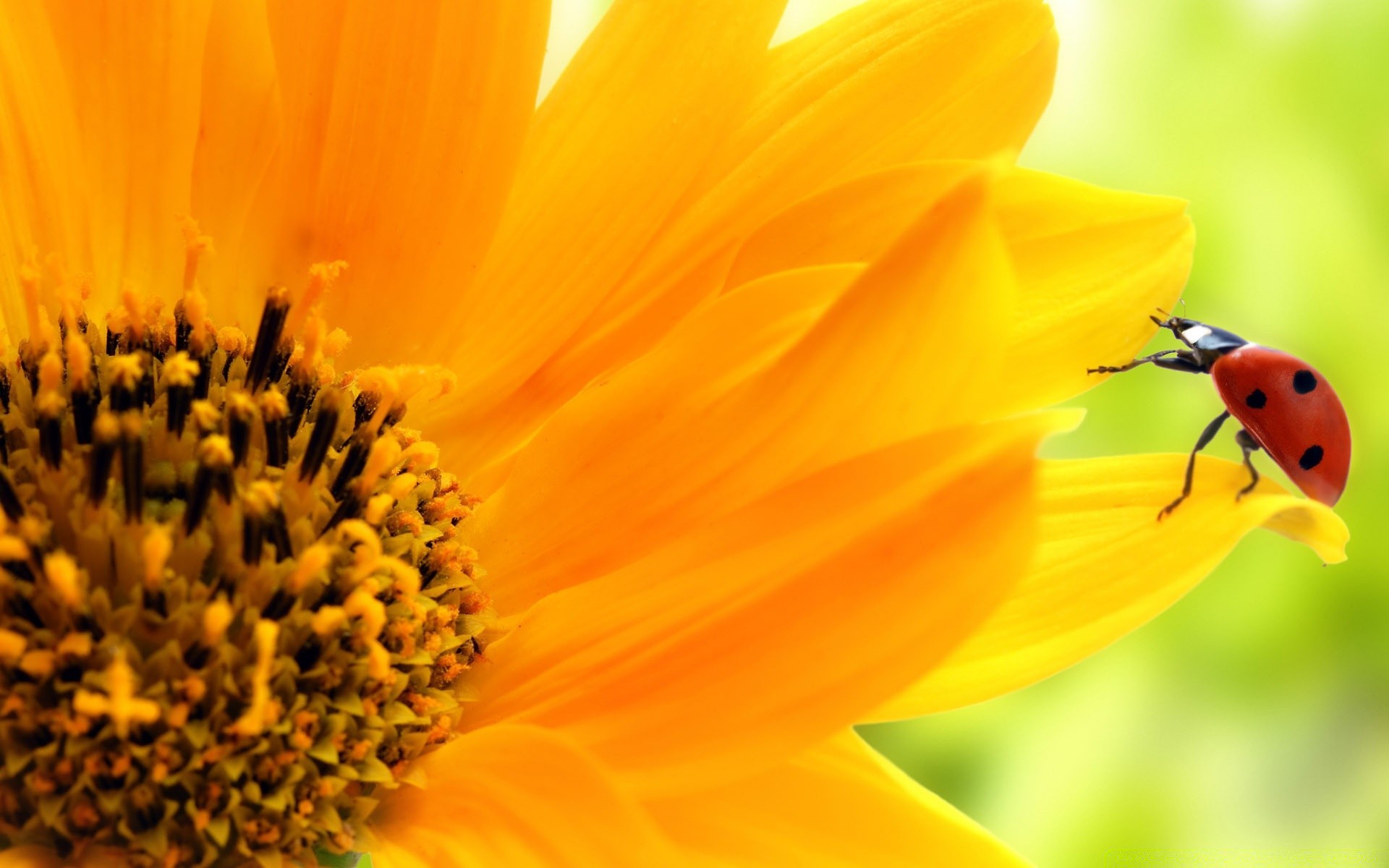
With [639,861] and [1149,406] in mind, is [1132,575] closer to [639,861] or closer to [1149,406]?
[639,861]

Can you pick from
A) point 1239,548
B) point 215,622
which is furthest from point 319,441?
point 1239,548

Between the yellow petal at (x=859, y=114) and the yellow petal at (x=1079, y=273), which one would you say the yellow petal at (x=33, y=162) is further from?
the yellow petal at (x=1079, y=273)

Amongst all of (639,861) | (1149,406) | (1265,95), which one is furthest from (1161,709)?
(639,861)

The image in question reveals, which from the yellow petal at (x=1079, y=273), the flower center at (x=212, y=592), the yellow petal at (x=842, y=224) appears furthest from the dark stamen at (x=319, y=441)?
Answer: the yellow petal at (x=1079, y=273)

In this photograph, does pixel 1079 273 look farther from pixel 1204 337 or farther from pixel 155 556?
pixel 155 556

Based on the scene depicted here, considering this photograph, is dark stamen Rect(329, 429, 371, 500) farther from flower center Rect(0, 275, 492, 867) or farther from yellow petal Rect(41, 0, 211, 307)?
yellow petal Rect(41, 0, 211, 307)

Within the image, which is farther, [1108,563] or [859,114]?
[859,114]

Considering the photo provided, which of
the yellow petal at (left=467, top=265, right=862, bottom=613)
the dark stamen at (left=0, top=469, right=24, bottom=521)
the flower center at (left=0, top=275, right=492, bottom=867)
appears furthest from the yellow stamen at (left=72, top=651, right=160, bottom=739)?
the yellow petal at (left=467, top=265, right=862, bottom=613)
